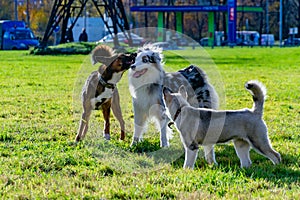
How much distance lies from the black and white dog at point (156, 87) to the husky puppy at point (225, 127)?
54.4 inches

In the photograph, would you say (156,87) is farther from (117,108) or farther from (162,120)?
(117,108)

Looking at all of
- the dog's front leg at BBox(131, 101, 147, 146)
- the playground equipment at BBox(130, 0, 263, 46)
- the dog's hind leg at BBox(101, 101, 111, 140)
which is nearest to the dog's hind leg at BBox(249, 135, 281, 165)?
the dog's front leg at BBox(131, 101, 147, 146)

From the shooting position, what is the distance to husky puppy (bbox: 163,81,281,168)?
6902 mm

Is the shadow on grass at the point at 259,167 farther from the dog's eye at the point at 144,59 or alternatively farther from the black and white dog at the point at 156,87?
the dog's eye at the point at 144,59

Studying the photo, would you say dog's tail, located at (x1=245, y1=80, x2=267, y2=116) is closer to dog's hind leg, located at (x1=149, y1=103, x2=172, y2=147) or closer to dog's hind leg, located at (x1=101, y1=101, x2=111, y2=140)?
dog's hind leg, located at (x1=149, y1=103, x2=172, y2=147)

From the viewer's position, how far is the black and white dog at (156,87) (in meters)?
8.58

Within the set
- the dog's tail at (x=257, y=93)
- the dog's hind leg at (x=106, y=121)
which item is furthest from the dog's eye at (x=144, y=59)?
the dog's tail at (x=257, y=93)

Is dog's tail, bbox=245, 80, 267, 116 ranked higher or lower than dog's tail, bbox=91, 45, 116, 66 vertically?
lower

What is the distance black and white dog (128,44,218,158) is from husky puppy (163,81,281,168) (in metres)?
1.38

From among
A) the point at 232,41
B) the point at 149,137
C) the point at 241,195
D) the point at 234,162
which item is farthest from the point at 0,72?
the point at 232,41

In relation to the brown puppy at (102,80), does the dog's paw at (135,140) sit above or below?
below

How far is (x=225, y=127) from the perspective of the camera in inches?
274

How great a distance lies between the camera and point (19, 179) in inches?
252

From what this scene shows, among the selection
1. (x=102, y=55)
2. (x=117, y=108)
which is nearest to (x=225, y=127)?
(x=102, y=55)
